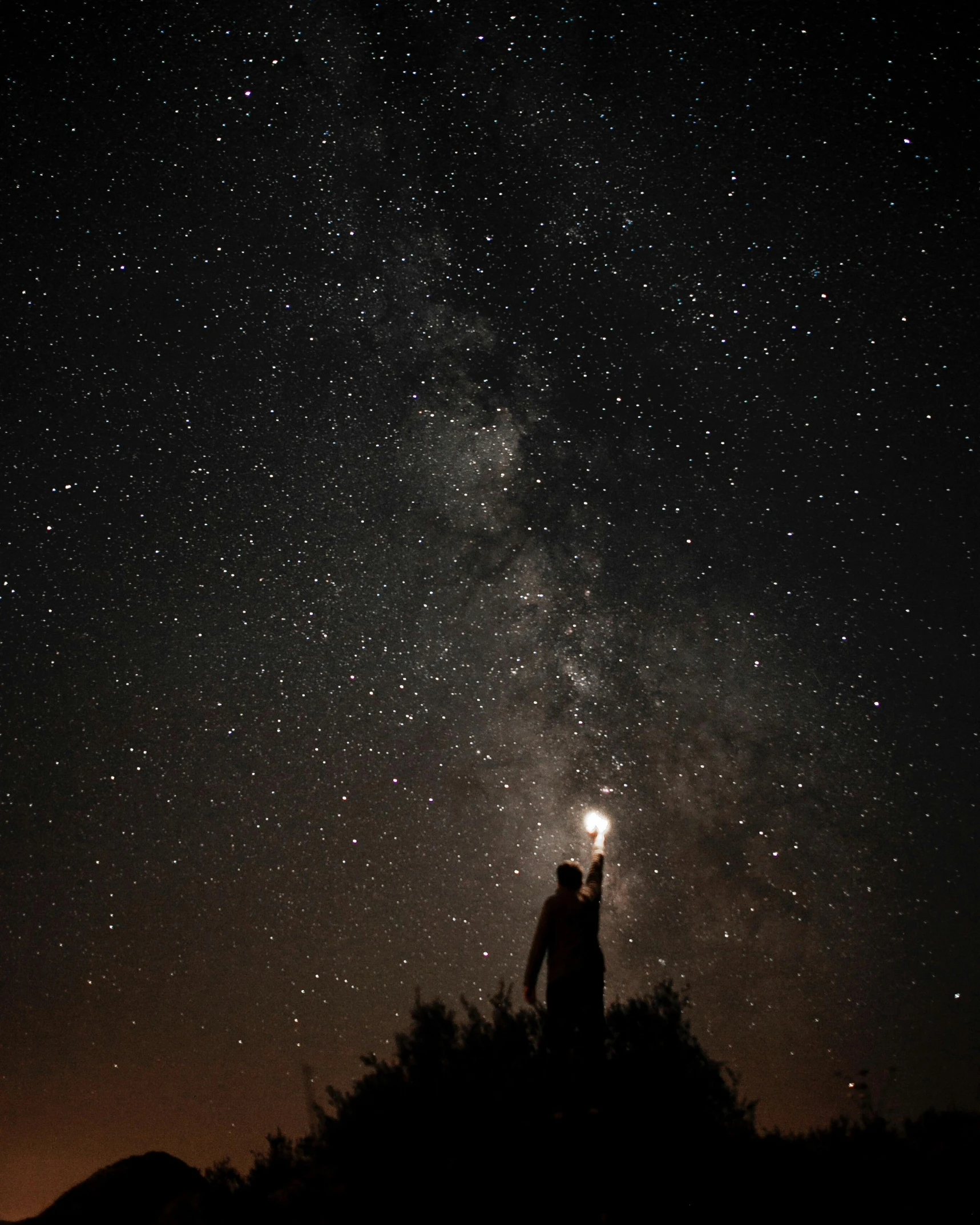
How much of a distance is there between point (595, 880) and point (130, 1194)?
3.97 m

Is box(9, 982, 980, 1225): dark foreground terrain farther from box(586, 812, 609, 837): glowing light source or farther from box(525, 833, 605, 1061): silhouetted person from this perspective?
box(586, 812, 609, 837): glowing light source

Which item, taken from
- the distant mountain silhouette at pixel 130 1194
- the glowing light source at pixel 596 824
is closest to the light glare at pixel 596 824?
the glowing light source at pixel 596 824

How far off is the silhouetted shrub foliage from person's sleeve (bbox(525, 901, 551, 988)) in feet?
0.73

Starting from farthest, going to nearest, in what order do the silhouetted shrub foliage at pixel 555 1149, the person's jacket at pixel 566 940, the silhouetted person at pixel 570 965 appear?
the person's jacket at pixel 566 940
the silhouetted person at pixel 570 965
the silhouetted shrub foliage at pixel 555 1149

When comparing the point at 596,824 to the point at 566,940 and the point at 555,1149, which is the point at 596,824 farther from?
the point at 555,1149

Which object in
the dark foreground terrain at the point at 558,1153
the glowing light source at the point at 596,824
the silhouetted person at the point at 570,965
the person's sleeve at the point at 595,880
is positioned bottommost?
the dark foreground terrain at the point at 558,1153

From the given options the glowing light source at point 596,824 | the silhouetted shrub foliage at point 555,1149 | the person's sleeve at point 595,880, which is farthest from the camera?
the glowing light source at point 596,824

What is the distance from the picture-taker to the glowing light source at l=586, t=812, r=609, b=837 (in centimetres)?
646

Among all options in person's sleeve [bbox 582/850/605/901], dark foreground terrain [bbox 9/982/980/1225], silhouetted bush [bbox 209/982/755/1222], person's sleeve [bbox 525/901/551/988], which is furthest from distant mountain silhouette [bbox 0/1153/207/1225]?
person's sleeve [bbox 582/850/605/901]

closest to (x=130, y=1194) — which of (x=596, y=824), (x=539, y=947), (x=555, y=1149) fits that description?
(x=539, y=947)

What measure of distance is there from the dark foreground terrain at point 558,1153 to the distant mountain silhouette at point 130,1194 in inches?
1.1

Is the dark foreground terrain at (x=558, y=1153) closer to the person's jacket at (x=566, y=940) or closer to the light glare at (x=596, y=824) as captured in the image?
the person's jacket at (x=566, y=940)

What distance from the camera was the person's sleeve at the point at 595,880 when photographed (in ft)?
18.4

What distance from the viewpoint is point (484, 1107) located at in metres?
3.87
